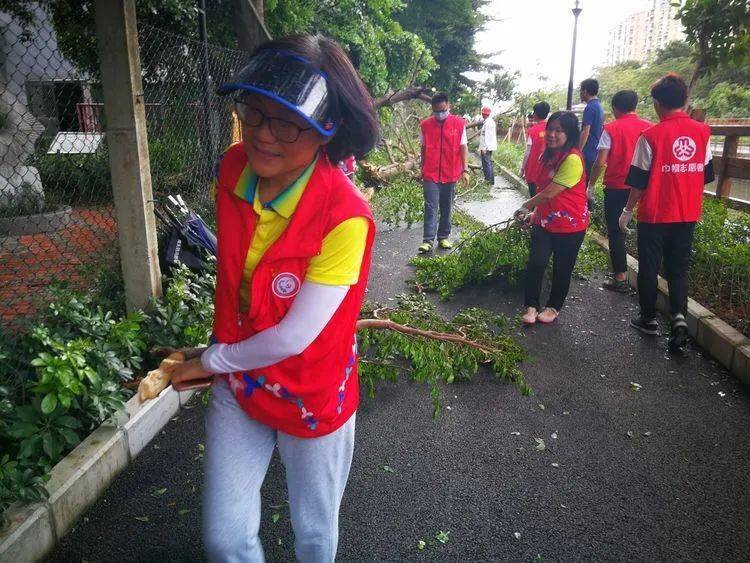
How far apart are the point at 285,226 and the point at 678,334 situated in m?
4.47

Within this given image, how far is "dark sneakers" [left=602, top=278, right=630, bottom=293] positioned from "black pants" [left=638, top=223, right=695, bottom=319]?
1539mm

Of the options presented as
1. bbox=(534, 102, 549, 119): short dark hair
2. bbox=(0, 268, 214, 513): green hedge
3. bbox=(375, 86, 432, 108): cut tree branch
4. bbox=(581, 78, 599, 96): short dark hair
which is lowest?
bbox=(0, 268, 214, 513): green hedge

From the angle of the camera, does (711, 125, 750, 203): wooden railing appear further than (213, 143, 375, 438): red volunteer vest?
Yes

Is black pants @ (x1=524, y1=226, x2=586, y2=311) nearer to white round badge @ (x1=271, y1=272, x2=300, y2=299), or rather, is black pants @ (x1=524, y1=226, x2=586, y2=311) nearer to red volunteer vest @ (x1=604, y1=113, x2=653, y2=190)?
red volunteer vest @ (x1=604, y1=113, x2=653, y2=190)

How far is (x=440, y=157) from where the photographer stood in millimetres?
8344

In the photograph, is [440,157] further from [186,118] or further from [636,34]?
[636,34]

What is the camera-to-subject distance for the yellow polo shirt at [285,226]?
155cm

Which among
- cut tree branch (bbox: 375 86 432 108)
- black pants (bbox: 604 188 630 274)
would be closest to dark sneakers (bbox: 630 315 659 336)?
black pants (bbox: 604 188 630 274)

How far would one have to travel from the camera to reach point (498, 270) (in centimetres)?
679

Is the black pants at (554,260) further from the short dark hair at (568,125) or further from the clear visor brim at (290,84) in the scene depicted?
the clear visor brim at (290,84)

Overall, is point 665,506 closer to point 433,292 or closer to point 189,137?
Answer: point 433,292

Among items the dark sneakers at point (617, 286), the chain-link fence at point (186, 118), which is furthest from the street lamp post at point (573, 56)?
the chain-link fence at point (186, 118)

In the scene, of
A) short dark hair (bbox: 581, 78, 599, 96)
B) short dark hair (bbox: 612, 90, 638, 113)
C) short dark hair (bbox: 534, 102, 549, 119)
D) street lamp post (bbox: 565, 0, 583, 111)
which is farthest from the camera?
street lamp post (bbox: 565, 0, 583, 111)

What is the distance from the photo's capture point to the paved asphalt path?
8.92 feet
